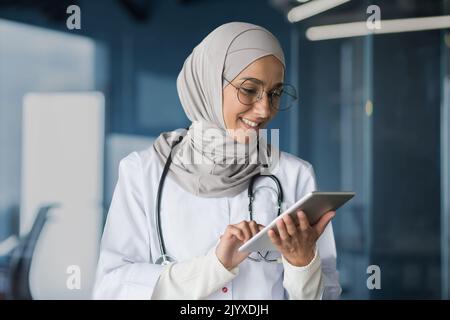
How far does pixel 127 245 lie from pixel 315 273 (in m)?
0.37

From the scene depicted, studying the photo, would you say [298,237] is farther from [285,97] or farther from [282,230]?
[285,97]

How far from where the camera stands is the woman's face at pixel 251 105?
118 centimetres

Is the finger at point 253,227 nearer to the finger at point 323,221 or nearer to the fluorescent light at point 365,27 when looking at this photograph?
the finger at point 323,221

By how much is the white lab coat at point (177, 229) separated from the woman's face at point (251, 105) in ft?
0.34

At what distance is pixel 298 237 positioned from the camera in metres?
1.07

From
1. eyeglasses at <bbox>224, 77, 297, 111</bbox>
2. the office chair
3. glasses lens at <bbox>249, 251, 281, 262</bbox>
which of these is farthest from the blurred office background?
glasses lens at <bbox>249, 251, 281, 262</bbox>

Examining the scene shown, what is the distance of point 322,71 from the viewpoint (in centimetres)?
150

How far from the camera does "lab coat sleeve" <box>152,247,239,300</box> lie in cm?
111

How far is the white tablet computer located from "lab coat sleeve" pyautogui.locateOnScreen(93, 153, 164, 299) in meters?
0.20

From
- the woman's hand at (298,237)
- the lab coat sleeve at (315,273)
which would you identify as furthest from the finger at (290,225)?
the lab coat sleeve at (315,273)

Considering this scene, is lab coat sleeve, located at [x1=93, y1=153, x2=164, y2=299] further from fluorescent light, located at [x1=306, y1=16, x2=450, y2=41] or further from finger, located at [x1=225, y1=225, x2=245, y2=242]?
fluorescent light, located at [x1=306, y1=16, x2=450, y2=41]

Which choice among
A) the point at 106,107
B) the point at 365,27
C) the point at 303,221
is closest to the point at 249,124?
the point at 303,221
